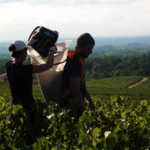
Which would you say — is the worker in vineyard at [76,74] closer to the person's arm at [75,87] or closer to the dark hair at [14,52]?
the person's arm at [75,87]

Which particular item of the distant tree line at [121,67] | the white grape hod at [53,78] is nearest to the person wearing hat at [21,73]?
the white grape hod at [53,78]

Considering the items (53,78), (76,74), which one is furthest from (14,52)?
(76,74)

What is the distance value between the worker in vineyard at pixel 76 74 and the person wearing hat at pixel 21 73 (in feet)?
0.97

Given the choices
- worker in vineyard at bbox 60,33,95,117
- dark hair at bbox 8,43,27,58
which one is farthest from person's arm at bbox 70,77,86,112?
dark hair at bbox 8,43,27,58

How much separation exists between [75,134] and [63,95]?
0.87 metres

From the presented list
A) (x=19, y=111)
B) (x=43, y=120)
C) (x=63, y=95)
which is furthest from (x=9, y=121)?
(x=63, y=95)

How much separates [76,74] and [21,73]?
0.61 m

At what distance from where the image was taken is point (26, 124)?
267cm

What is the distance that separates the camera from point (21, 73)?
2.52 metres

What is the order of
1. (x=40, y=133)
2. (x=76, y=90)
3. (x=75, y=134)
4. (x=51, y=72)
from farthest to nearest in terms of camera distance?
(x=51, y=72), (x=76, y=90), (x=40, y=133), (x=75, y=134)

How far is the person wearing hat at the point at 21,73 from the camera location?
8.28 ft

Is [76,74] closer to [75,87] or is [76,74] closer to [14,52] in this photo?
[75,87]

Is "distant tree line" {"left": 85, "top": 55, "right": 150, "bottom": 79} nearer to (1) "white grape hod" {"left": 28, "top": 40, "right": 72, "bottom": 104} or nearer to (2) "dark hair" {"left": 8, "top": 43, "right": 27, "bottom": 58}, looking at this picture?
(1) "white grape hod" {"left": 28, "top": 40, "right": 72, "bottom": 104}

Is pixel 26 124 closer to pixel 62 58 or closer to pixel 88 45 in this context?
pixel 62 58
